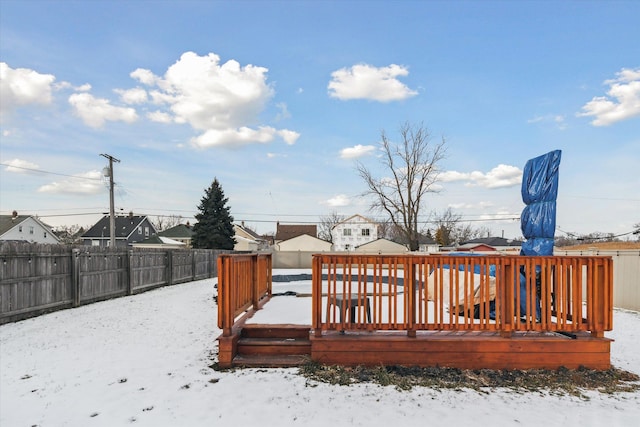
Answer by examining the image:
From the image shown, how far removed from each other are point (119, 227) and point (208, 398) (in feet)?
156

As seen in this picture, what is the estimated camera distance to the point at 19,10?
813 cm

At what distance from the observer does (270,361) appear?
173 inches

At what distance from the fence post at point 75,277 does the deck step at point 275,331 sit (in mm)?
5537

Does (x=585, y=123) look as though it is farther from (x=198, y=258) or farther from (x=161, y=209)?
(x=161, y=209)

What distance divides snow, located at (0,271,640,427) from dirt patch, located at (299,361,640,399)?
14cm

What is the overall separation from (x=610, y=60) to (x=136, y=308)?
13.0 metres

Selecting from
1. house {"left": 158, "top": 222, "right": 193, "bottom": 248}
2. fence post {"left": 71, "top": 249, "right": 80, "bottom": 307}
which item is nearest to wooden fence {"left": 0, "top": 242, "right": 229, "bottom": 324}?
fence post {"left": 71, "top": 249, "right": 80, "bottom": 307}

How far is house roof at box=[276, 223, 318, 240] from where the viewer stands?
5622 cm

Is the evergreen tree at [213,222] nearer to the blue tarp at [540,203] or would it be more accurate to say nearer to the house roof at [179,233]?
the house roof at [179,233]

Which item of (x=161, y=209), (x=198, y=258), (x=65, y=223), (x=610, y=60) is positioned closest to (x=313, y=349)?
(x=610, y=60)

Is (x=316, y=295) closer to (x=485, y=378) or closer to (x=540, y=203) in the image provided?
(x=485, y=378)

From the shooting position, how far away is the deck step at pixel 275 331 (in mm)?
4895

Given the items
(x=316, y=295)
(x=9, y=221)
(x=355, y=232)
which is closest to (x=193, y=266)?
(x=316, y=295)

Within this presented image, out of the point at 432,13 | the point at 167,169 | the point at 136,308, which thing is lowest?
the point at 136,308
